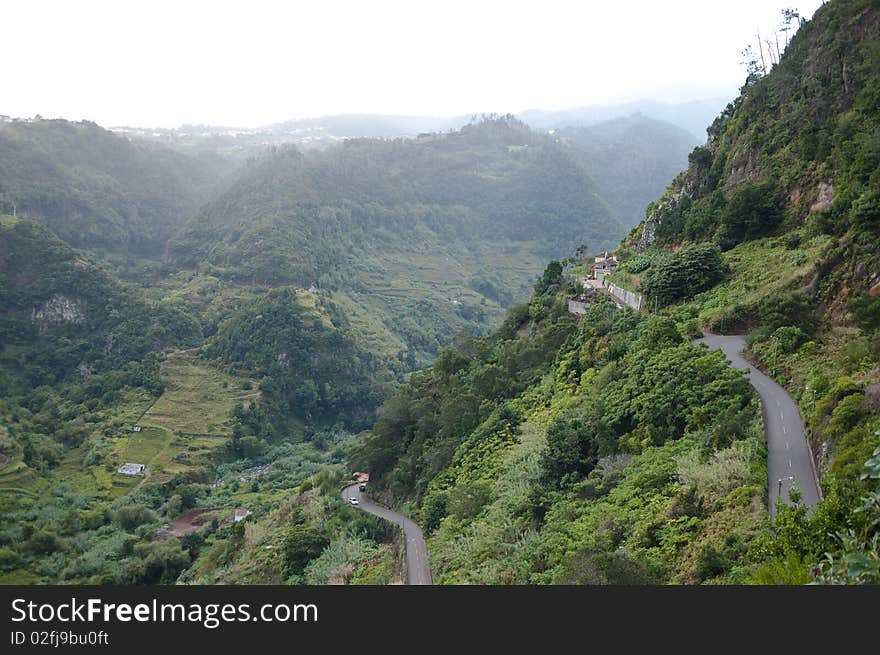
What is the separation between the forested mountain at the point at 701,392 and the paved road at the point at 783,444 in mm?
244

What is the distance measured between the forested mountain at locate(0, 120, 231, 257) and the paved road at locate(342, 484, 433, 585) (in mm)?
85384

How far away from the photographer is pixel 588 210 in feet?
500

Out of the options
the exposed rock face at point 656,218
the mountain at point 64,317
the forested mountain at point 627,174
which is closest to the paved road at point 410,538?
the exposed rock face at point 656,218

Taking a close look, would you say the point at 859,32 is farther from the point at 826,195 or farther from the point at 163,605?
the point at 163,605

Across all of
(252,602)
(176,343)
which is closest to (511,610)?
(252,602)

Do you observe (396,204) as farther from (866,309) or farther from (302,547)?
(866,309)

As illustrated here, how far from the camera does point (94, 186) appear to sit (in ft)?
387

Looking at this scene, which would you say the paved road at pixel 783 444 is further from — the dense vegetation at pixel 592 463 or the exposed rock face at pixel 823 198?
the exposed rock face at pixel 823 198

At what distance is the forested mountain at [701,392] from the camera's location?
11953 mm

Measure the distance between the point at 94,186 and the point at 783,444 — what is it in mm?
123873

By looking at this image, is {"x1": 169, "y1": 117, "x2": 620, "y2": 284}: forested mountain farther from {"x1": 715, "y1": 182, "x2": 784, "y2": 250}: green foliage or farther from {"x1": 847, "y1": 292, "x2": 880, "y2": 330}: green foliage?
{"x1": 847, "y1": 292, "x2": 880, "y2": 330}: green foliage

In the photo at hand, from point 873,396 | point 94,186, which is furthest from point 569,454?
point 94,186

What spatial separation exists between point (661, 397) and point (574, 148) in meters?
183

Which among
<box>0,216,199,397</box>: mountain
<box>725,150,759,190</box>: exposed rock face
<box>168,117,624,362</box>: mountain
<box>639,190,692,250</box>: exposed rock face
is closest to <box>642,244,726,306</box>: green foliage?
<box>725,150,759,190</box>: exposed rock face
